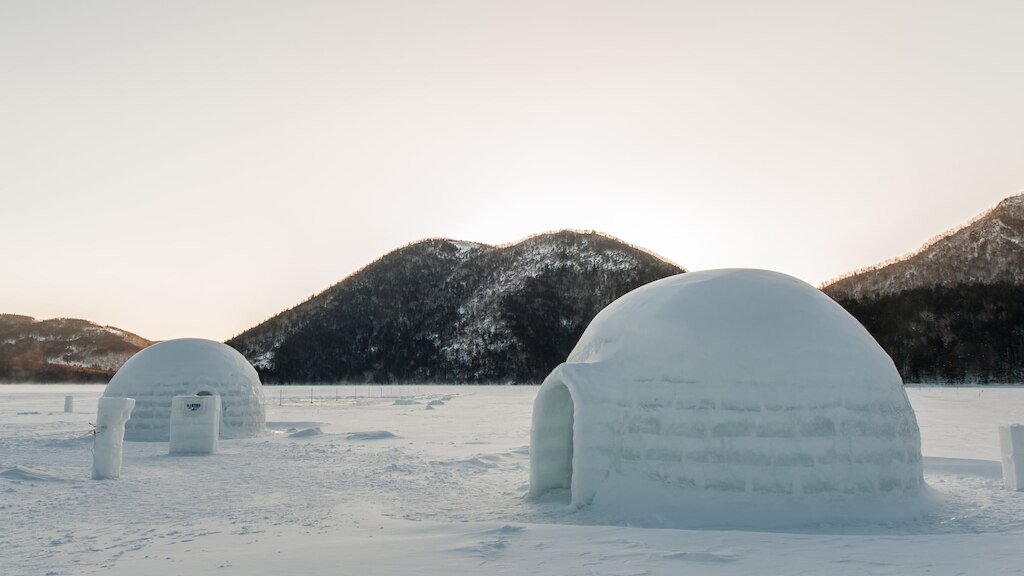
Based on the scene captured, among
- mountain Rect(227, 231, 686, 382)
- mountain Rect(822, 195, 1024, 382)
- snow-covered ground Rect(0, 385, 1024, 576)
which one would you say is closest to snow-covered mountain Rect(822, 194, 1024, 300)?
mountain Rect(822, 195, 1024, 382)

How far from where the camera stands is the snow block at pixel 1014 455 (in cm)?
1084

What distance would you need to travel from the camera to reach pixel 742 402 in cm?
849

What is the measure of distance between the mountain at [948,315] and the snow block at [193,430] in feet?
248

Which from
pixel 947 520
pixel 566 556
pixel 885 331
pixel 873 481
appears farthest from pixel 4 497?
pixel 885 331

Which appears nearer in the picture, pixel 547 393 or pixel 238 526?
pixel 238 526

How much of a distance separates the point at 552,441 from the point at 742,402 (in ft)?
10.8

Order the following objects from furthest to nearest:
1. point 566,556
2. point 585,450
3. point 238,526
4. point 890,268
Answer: point 890,268, point 585,450, point 238,526, point 566,556

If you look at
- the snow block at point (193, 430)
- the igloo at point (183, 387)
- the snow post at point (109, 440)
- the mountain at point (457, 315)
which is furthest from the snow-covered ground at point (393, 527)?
the mountain at point (457, 315)

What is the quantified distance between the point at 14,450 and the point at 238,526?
1223 centimetres

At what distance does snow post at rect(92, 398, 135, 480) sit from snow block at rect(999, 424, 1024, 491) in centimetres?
1516

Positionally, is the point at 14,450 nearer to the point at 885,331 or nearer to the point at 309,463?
the point at 309,463

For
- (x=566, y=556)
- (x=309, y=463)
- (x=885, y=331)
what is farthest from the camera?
(x=885, y=331)

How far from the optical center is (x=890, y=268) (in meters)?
103

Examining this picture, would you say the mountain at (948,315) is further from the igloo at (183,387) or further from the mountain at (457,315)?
the igloo at (183,387)
